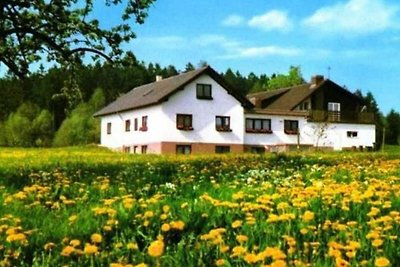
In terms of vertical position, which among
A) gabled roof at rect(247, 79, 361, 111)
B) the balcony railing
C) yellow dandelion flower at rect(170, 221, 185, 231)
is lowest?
yellow dandelion flower at rect(170, 221, 185, 231)

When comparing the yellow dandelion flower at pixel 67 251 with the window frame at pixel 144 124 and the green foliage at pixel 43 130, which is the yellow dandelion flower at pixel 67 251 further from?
the green foliage at pixel 43 130

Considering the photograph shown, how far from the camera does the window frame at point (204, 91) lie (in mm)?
53938

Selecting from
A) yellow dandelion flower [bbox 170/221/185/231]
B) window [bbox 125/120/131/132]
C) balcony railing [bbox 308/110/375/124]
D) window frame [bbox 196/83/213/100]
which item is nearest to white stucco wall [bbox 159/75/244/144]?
window frame [bbox 196/83/213/100]

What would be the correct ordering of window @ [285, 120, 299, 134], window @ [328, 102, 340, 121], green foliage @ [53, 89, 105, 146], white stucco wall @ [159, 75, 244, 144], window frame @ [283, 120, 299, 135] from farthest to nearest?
1. green foliage @ [53, 89, 105, 146]
2. window @ [328, 102, 340, 121]
3. window @ [285, 120, 299, 134]
4. window frame @ [283, 120, 299, 135]
5. white stucco wall @ [159, 75, 244, 144]

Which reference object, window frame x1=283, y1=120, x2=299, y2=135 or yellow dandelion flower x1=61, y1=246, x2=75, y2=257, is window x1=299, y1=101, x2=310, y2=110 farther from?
yellow dandelion flower x1=61, y1=246, x2=75, y2=257

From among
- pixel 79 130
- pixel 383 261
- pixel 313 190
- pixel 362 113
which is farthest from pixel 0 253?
pixel 79 130

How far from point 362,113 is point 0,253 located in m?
64.6

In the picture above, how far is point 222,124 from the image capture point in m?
55.0

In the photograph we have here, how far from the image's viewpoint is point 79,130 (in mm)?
90812

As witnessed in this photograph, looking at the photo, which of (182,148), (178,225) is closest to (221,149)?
(182,148)

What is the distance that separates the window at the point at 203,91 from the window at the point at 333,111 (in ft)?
55.1

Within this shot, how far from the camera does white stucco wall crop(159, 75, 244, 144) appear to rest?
2082 inches

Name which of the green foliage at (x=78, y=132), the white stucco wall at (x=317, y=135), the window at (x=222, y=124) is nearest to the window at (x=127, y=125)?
the window at (x=222, y=124)

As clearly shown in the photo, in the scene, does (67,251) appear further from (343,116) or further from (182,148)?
(343,116)
